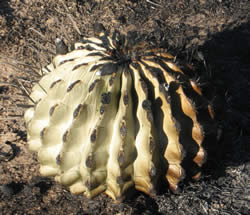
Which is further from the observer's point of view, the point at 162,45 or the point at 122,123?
the point at 162,45

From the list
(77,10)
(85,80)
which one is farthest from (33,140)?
(77,10)

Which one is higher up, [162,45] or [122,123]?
[162,45]

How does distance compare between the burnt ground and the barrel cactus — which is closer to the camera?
the barrel cactus

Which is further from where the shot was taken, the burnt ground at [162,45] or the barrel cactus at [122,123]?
the burnt ground at [162,45]

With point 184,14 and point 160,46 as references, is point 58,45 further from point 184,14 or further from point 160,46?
point 184,14
